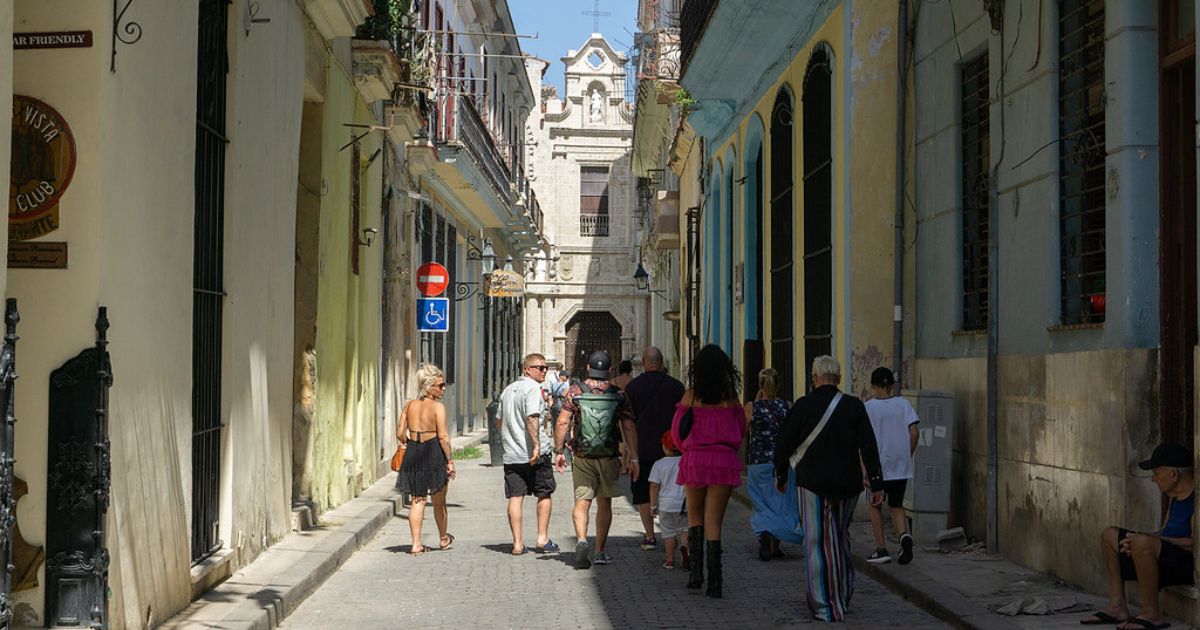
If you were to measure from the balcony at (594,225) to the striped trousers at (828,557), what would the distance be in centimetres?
4199

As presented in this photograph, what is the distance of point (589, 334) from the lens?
50594 mm

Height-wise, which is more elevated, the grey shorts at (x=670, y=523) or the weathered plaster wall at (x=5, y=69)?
the weathered plaster wall at (x=5, y=69)

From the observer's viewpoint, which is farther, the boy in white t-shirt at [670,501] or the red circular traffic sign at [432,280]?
the red circular traffic sign at [432,280]

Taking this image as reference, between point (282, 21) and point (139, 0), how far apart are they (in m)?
3.98

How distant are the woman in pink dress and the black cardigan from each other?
75 centimetres

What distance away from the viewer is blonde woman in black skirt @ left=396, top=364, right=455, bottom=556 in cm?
1146

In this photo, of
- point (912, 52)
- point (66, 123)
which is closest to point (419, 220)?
point (912, 52)

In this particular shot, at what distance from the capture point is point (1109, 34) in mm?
8367

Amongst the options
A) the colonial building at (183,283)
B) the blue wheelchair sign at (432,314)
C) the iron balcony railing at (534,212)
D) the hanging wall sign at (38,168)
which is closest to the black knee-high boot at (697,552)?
the colonial building at (183,283)

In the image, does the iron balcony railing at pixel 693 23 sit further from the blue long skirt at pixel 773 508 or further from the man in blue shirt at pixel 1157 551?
the man in blue shirt at pixel 1157 551

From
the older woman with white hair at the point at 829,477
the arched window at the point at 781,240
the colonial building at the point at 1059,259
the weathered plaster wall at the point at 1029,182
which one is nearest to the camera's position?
the colonial building at the point at 1059,259

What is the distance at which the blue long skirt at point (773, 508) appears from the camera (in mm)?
11062

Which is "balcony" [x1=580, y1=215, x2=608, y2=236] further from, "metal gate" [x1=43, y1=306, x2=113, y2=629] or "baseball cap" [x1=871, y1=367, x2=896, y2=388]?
"metal gate" [x1=43, y1=306, x2=113, y2=629]

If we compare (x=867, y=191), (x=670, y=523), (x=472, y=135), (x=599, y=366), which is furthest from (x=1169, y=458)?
(x=472, y=135)
